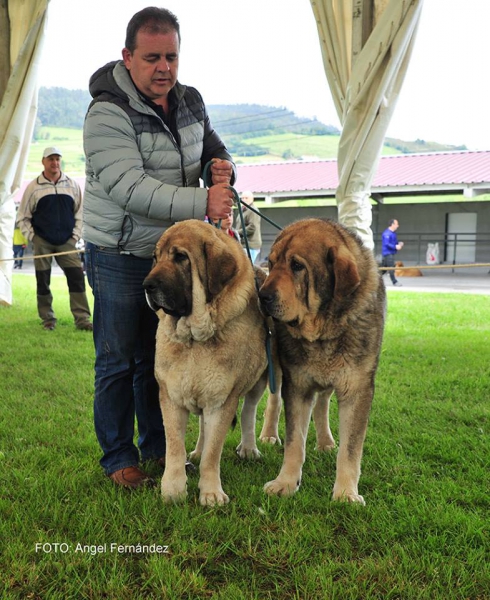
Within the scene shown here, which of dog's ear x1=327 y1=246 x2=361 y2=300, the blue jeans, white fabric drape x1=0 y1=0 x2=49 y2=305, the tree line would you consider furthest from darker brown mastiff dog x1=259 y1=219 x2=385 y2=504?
the tree line

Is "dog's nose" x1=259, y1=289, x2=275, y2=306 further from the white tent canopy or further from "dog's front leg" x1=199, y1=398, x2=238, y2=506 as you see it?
the white tent canopy

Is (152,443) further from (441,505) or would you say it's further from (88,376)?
(88,376)

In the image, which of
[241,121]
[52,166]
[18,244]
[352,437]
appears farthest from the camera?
[241,121]

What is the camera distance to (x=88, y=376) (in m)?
5.75

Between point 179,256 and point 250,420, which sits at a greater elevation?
point 179,256

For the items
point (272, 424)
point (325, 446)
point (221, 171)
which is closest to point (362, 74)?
point (221, 171)

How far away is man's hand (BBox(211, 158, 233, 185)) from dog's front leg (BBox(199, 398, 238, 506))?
1.21 meters

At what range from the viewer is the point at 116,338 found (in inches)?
130

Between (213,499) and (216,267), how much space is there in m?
1.17

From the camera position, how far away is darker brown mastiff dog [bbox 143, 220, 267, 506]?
9.37ft

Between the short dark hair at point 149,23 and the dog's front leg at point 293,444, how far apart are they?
1996 mm

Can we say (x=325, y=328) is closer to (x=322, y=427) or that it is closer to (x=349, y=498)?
(x=349, y=498)

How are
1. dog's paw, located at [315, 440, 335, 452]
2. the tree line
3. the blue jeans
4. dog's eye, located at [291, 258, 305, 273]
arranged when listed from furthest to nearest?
the tree line, dog's paw, located at [315, 440, 335, 452], the blue jeans, dog's eye, located at [291, 258, 305, 273]

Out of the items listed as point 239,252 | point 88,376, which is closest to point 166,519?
point 239,252
